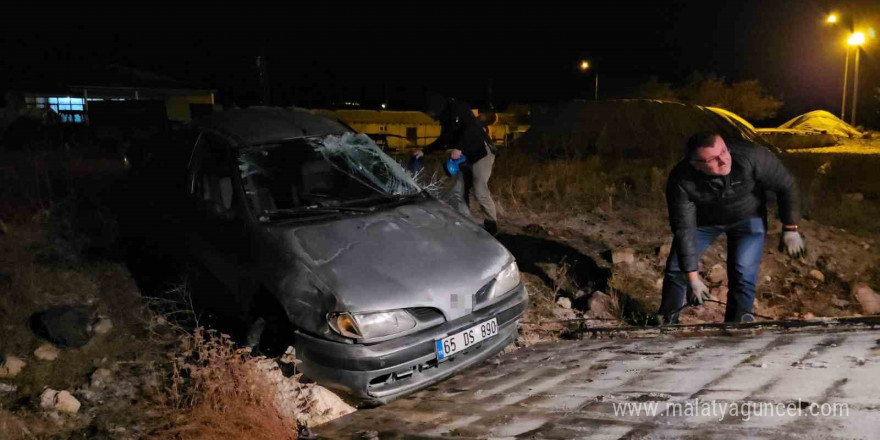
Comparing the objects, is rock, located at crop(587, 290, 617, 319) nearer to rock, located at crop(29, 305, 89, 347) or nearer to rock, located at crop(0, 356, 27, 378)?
rock, located at crop(29, 305, 89, 347)

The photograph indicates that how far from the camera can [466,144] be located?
608 centimetres

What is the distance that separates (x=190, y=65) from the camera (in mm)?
42156

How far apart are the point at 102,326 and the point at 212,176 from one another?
4.03 ft

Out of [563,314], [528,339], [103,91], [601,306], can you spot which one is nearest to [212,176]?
[528,339]

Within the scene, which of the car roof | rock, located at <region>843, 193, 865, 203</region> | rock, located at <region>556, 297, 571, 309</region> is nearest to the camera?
the car roof

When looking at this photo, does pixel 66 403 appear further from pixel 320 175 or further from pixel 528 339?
pixel 528 339

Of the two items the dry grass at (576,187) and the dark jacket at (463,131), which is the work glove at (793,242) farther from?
the dry grass at (576,187)

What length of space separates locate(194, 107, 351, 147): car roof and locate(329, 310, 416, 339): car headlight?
1759 mm

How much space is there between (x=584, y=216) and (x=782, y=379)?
5.00 meters

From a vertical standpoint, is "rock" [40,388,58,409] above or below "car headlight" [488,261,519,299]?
below

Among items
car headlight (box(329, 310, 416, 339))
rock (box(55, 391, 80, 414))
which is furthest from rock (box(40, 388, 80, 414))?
car headlight (box(329, 310, 416, 339))

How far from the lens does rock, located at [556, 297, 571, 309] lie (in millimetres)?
5297

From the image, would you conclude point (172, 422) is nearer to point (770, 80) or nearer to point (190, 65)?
point (190, 65)

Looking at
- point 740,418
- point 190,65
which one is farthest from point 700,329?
point 190,65
